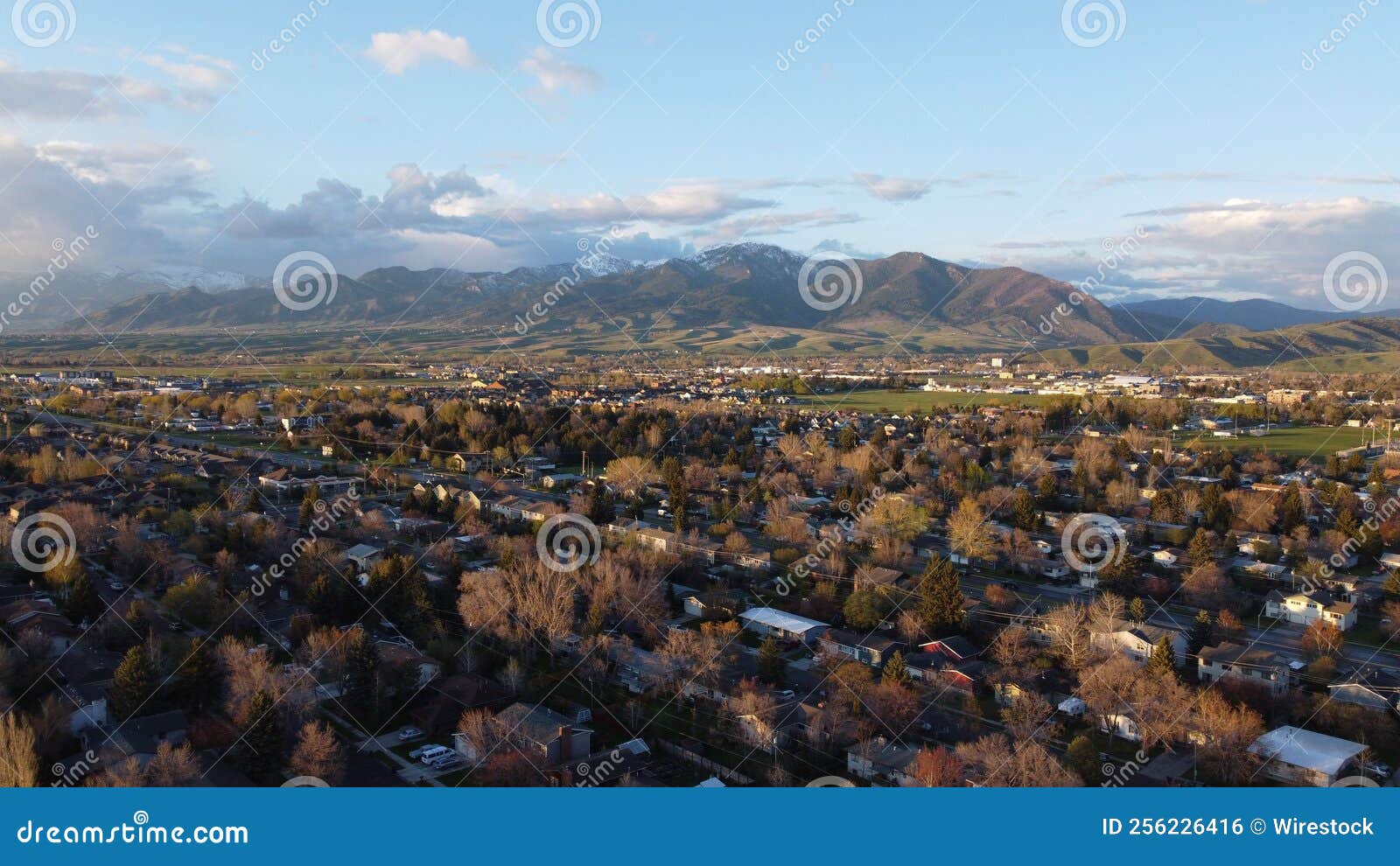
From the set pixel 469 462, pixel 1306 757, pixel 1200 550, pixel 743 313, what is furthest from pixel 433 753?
pixel 743 313

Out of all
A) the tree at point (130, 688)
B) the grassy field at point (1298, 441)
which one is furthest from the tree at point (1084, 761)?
the grassy field at point (1298, 441)

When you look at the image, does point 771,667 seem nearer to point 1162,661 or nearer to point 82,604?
point 1162,661

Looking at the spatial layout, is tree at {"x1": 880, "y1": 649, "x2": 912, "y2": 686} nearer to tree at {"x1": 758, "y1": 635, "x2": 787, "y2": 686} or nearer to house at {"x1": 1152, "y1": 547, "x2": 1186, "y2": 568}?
tree at {"x1": 758, "y1": 635, "x2": 787, "y2": 686}

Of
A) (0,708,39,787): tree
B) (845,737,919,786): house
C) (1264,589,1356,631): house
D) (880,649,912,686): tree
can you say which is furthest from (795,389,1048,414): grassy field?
(0,708,39,787): tree

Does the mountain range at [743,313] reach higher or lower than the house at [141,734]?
higher

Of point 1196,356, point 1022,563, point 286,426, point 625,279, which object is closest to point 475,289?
point 625,279

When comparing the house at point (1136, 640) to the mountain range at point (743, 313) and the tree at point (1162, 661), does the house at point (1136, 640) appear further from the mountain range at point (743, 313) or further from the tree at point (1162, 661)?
the mountain range at point (743, 313)
